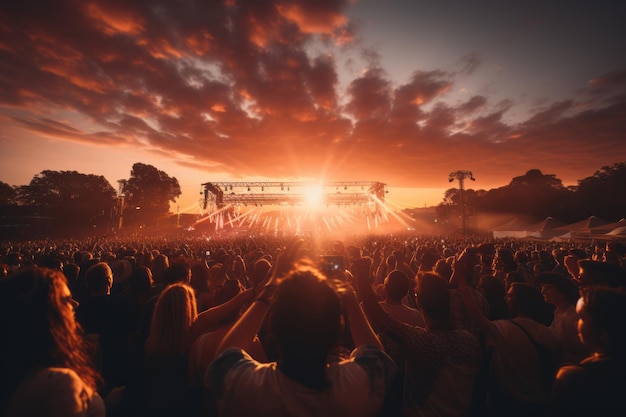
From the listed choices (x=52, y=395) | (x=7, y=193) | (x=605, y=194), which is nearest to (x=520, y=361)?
(x=52, y=395)

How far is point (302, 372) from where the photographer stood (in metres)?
1.23

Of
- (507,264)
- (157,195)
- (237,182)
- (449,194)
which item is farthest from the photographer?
(449,194)

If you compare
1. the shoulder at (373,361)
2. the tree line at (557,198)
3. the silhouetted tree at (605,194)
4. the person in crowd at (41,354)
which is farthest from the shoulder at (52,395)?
the silhouetted tree at (605,194)

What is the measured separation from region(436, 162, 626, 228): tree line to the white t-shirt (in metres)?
38.3

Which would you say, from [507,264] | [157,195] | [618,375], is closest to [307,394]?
[618,375]

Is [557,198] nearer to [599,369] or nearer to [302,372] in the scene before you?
[599,369]

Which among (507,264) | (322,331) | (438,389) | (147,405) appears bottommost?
(147,405)

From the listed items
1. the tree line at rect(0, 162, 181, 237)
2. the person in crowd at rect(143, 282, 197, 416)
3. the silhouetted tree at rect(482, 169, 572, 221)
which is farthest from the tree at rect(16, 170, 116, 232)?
the silhouetted tree at rect(482, 169, 572, 221)

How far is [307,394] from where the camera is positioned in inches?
47.8

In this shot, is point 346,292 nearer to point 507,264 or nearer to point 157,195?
point 507,264

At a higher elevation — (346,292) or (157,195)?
(157,195)

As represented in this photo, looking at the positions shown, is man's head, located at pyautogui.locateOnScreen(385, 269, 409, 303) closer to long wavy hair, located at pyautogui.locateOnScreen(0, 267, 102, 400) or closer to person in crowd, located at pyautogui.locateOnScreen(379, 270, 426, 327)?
person in crowd, located at pyautogui.locateOnScreen(379, 270, 426, 327)

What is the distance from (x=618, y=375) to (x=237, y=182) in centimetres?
3442

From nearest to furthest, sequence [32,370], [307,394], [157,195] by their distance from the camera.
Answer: [307,394]
[32,370]
[157,195]
